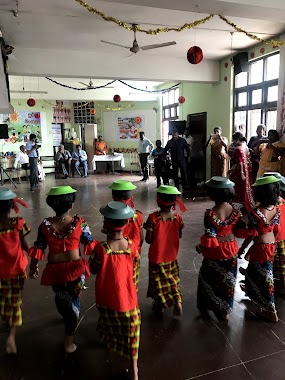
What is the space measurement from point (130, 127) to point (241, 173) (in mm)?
7985

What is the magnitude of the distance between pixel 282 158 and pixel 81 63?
4.60 metres

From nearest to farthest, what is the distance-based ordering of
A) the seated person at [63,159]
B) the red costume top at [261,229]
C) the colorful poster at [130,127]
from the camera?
the red costume top at [261,229] → the seated person at [63,159] → the colorful poster at [130,127]

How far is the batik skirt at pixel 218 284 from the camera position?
2318mm

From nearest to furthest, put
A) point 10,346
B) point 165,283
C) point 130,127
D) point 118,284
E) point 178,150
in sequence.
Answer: point 118,284 < point 10,346 < point 165,283 < point 178,150 < point 130,127

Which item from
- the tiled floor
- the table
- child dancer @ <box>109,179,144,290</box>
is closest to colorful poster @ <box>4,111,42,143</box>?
the table

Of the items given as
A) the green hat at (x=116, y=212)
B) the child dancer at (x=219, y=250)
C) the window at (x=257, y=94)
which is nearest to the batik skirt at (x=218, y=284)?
the child dancer at (x=219, y=250)

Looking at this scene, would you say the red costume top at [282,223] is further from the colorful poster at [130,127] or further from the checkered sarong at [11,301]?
the colorful poster at [130,127]

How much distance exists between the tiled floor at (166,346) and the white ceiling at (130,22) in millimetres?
3239

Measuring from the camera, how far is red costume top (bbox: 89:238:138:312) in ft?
5.73

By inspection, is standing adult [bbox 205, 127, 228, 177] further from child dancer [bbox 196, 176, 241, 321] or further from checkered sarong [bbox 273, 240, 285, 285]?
child dancer [bbox 196, 176, 241, 321]

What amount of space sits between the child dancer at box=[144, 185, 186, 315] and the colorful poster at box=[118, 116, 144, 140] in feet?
34.0

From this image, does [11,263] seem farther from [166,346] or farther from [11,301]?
[166,346]

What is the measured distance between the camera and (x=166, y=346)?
6.98ft

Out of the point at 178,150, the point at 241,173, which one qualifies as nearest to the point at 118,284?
the point at 241,173
